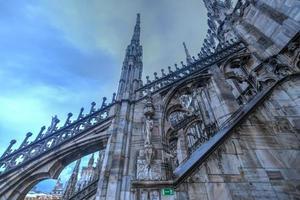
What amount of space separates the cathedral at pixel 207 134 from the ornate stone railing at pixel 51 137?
32 mm

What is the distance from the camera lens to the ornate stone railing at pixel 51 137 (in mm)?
6252

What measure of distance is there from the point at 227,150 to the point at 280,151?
1.45m

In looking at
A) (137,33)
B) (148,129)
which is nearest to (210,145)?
(148,129)


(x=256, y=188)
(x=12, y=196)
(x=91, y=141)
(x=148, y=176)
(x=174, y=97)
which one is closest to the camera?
(x=256, y=188)

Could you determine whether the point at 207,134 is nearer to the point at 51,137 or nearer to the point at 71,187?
the point at 51,137

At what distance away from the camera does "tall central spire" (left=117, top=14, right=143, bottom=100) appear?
828 centimetres

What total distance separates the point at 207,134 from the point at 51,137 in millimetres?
5709

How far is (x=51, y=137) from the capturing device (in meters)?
7.03

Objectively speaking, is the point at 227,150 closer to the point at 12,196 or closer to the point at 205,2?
the point at 12,196

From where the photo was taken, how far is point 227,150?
5.02 m

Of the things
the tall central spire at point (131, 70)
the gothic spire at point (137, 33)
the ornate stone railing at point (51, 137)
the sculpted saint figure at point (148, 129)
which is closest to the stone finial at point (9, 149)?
the ornate stone railing at point (51, 137)

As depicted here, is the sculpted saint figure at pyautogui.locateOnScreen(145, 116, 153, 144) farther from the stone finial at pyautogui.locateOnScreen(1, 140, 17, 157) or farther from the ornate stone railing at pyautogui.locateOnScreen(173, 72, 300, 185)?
the stone finial at pyautogui.locateOnScreen(1, 140, 17, 157)

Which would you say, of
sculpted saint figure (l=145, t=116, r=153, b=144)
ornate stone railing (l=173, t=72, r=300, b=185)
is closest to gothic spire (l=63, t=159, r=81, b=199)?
sculpted saint figure (l=145, t=116, r=153, b=144)

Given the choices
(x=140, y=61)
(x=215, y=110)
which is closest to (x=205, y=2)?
(x=140, y=61)
